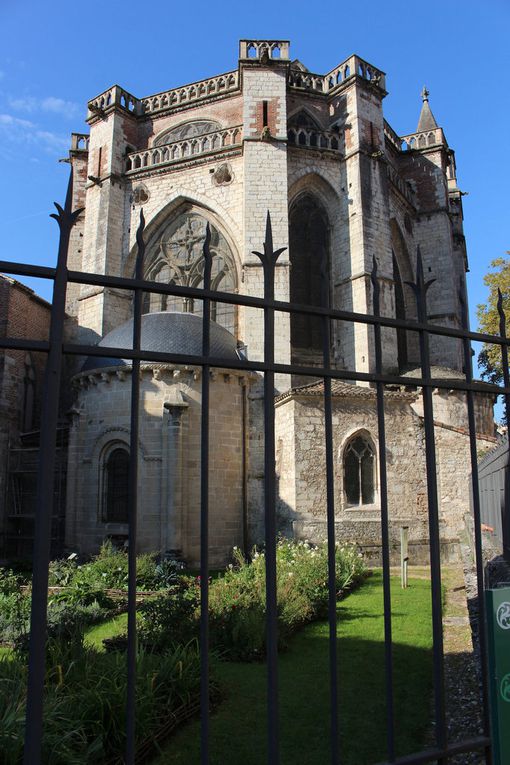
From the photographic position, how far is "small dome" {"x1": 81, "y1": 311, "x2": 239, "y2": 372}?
15.4 metres

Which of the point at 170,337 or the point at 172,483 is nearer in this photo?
the point at 172,483

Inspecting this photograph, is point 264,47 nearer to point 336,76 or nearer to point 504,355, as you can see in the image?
point 336,76

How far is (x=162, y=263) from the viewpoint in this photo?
21.8 metres

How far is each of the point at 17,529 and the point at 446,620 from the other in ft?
49.4

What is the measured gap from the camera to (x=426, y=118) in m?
27.4

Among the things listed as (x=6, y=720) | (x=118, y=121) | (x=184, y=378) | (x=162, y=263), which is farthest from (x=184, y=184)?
(x=6, y=720)

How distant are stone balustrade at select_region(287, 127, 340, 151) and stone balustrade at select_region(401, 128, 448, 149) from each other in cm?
611

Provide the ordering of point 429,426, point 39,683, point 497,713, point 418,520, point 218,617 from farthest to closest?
point 418,520, point 218,617, point 429,426, point 497,713, point 39,683

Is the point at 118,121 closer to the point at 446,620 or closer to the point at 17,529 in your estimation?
the point at 17,529

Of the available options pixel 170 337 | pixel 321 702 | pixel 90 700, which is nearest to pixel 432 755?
pixel 90 700

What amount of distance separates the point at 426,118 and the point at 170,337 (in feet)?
62.4

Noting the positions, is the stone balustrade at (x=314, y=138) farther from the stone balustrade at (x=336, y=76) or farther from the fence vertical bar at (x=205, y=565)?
the fence vertical bar at (x=205, y=565)

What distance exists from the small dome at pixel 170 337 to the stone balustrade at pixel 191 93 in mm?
11713

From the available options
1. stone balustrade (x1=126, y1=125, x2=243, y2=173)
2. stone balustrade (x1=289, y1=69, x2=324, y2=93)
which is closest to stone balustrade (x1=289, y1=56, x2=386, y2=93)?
stone balustrade (x1=289, y1=69, x2=324, y2=93)
